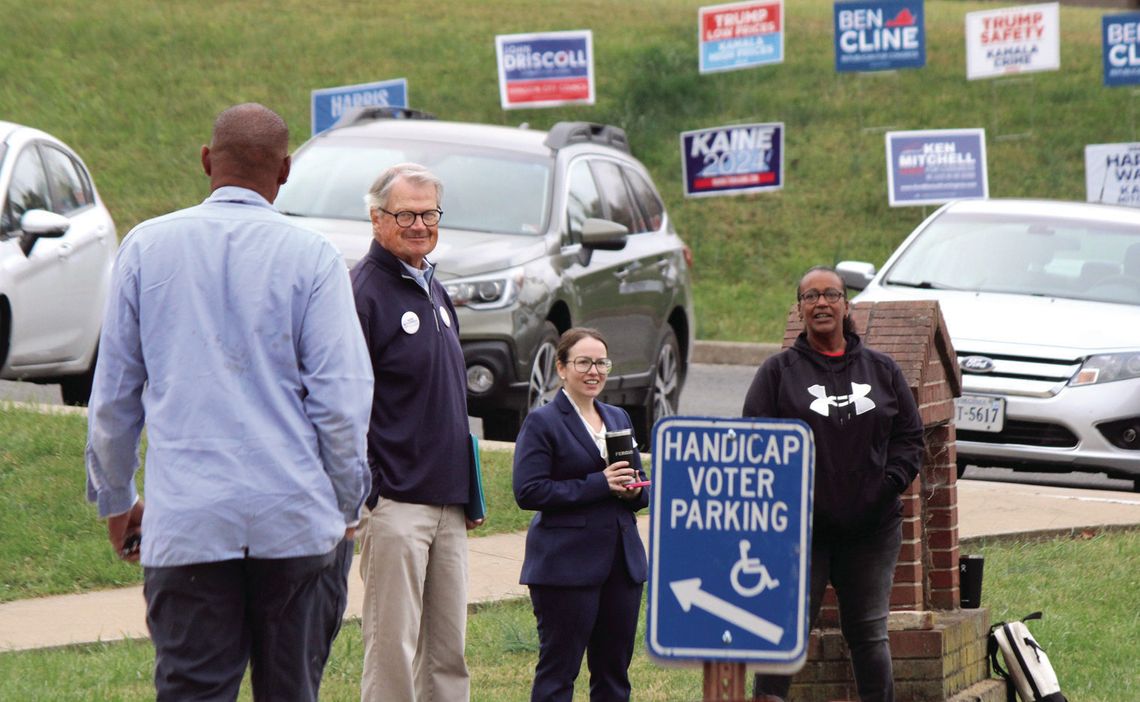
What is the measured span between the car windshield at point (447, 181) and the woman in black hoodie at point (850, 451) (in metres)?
5.35

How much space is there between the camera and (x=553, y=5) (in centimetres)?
3503

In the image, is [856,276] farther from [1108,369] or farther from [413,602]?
[413,602]

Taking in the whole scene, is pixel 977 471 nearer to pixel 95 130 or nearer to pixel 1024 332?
pixel 1024 332

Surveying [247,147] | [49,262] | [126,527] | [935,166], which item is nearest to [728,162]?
[935,166]

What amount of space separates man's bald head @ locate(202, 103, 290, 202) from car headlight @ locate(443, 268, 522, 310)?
6.06 metres

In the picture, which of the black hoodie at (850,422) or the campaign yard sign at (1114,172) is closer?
the black hoodie at (850,422)

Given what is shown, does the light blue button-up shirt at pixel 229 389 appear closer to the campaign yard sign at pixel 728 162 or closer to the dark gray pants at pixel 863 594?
the dark gray pants at pixel 863 594

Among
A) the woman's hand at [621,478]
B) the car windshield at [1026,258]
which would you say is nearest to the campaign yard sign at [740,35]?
the car windshield at [1026,258]

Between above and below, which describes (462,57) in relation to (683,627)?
above

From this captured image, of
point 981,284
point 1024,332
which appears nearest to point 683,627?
point 1024,332

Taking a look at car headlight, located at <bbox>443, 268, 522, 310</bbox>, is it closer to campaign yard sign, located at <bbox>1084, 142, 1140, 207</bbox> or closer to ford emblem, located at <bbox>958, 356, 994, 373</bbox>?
ford emblem, located at <bbox>958, 356, 994, 373</bbox>

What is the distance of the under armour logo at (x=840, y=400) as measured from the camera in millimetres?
5977

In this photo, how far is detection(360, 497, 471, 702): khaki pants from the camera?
5.61m

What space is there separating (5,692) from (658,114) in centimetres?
2285
